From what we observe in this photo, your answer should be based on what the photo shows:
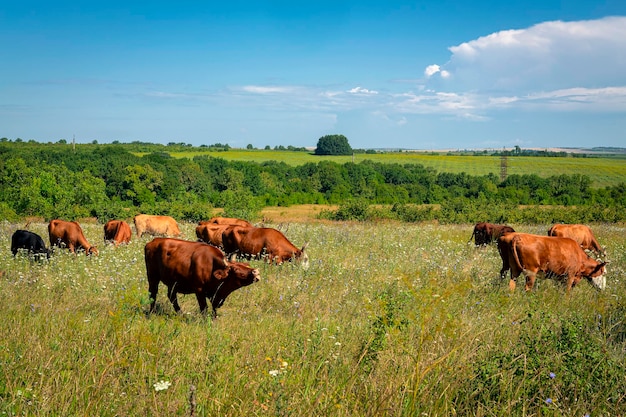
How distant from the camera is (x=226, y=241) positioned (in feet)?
51.4

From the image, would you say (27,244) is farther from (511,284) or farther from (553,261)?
(553,261)

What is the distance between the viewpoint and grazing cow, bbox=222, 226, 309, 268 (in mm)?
13891

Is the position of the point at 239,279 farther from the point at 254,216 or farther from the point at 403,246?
the point at 254,216

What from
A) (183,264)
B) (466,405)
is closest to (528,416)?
(466,405)

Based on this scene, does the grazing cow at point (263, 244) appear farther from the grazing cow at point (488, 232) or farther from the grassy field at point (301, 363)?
the grazing cow at point (488, 232)

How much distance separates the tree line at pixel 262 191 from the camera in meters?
38.0

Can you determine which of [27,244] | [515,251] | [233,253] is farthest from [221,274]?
[27,244]

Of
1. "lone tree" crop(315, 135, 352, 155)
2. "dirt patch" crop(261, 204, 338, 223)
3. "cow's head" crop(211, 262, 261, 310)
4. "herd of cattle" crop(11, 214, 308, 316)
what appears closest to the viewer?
"cow's head" crop(211, 262, 261, 310)

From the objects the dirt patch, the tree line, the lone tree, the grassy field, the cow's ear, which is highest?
the lone tree

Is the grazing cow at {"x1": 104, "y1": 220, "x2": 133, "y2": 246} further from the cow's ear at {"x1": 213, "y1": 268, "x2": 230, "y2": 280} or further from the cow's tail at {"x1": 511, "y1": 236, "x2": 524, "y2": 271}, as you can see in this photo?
the cow's tail at {"x1": 511, "y1": 236, "x2": 524, "y2": 271}

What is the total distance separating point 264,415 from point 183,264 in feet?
17.7

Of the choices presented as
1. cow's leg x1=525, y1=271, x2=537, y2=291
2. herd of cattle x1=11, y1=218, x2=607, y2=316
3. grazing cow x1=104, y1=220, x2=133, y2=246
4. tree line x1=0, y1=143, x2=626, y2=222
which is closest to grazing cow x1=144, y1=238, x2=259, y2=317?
herd of cattle x1=11, y1=218, x2=607, y2=316

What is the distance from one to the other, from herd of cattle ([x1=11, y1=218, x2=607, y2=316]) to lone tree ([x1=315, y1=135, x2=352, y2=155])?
457 ft

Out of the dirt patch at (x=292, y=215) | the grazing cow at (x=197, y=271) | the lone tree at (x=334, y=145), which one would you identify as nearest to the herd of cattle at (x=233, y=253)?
the grazing cow at (x=197, y=271)
